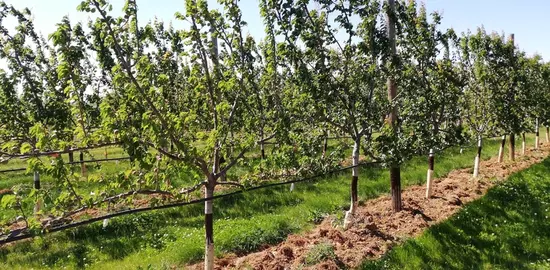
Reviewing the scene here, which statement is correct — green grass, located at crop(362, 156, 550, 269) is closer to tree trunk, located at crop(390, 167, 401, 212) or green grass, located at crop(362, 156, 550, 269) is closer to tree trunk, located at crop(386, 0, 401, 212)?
tree trunk, located at crop(390, 167, 401, 212)

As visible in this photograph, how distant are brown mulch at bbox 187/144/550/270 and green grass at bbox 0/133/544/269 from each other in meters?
0.64

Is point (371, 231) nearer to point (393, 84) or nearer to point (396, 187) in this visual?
point (396, 187)

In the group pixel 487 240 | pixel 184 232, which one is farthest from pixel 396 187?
pixel 184 232

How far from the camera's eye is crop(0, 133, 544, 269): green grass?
9.64 metres

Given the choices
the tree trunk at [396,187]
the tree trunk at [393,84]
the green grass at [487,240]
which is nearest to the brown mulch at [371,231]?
the tree trunk at [396,187]

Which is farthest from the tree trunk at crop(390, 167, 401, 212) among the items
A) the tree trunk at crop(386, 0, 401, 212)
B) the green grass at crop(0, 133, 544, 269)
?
the green grass at crop(0, 133, 544, 269)

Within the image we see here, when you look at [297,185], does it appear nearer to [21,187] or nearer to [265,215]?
[265,215]

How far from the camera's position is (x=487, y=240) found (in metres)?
9.84

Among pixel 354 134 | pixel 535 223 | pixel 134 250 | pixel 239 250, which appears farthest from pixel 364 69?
pixel 134 250

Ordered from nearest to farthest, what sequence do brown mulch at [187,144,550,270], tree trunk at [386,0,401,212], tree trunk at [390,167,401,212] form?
brown mulch at [187,144,550,270]
tree trunk at [386,0,401,212]
tree trunk at [390,167,401,212]

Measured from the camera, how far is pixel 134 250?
33.6 feet

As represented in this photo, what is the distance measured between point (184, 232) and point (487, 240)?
7829 mm

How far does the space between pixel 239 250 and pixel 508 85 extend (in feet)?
48.7

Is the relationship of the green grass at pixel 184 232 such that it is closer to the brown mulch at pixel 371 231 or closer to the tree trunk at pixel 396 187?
the brown mulch at pixel 371 231
